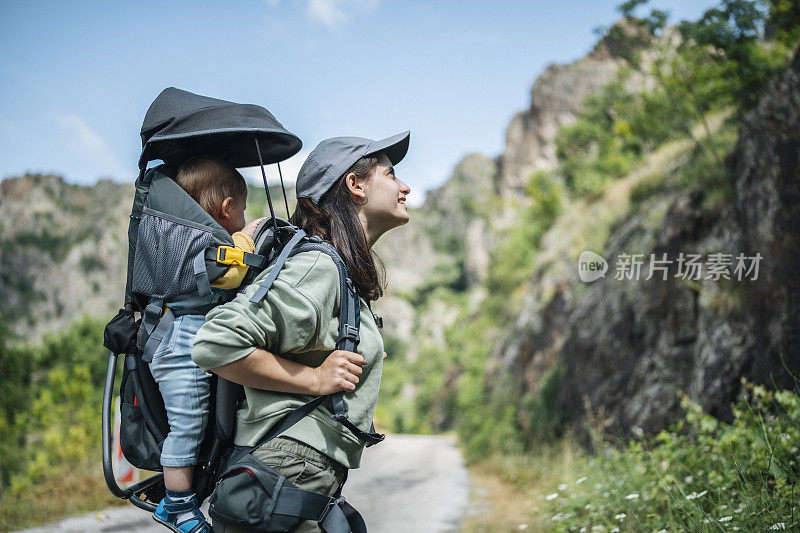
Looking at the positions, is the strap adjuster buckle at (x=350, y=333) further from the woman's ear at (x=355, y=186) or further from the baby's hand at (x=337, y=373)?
the woman's ear at (x=355, y=186)

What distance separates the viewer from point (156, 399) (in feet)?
6.29

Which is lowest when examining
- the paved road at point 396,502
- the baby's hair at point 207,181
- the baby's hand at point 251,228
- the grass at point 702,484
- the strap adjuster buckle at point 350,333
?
A: the paved road at point 396,502

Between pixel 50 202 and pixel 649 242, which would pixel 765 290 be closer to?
pixel 649 242

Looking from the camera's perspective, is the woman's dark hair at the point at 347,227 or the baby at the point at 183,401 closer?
the baby at the point at 183,401

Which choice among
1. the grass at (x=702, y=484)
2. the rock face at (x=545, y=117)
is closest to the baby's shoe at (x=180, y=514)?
the grass at (x=702, y=484)

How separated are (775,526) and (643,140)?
2465cm

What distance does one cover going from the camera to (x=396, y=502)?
7.73 metres

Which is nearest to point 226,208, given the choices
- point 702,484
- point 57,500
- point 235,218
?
point 235,218

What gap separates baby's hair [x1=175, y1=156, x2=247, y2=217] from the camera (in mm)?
1998

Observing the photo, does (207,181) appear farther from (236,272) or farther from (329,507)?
(329,507)

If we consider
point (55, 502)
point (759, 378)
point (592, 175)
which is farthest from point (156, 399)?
point (592, 175)

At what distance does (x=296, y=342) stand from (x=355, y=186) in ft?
2.03

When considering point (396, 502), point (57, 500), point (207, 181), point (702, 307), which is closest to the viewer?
point (207, 181)

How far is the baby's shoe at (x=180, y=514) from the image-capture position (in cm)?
181
